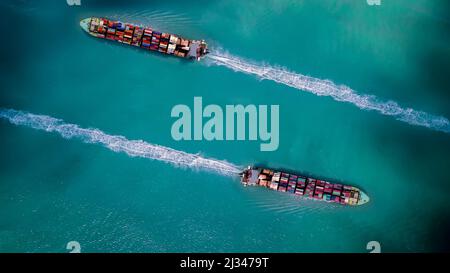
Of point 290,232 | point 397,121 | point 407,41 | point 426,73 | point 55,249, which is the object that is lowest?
point 55,249

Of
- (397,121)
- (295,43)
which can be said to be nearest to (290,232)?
(397,121)

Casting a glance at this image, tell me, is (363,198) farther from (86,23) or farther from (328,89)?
(86,23)

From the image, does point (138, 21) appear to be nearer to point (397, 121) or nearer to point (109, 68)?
point (109, 68)

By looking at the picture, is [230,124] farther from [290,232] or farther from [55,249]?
[55,249]


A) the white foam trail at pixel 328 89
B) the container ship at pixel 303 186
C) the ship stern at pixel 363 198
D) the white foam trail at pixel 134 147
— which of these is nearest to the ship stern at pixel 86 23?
the white foam trail at pixel 134 147

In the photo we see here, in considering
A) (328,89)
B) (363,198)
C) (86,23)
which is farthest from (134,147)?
(363,198)

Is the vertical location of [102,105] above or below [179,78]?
below
